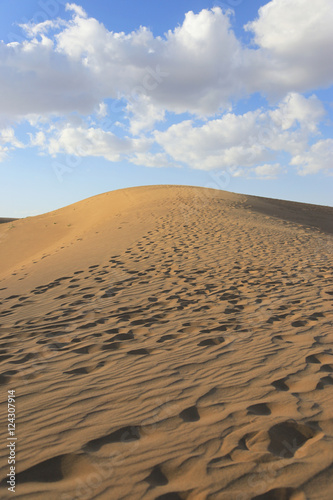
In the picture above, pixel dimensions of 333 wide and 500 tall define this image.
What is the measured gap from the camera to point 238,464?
222cm

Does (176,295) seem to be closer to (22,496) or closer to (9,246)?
(22,496)

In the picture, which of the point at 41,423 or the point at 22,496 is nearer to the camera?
the point at 22,496

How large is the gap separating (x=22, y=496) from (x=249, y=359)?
2.54m

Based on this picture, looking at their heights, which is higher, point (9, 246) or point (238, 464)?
point (9, 246)

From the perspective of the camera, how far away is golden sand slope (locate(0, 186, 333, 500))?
7.10 ft

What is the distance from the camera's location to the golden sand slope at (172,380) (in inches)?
85.2

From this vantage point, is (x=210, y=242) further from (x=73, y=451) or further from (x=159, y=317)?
(x=73, y=451)

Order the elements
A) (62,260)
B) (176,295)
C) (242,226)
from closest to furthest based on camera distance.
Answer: (176,295) < (62,260) < (242,226)

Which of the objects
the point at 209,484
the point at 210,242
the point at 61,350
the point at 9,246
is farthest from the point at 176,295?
the point at 9,246

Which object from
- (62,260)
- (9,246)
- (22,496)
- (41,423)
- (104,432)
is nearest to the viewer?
(22,496)

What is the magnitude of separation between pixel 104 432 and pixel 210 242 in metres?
9.43

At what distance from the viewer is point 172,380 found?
11.1ft

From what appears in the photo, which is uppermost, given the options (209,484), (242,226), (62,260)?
(242,226)

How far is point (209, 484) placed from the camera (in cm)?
208
